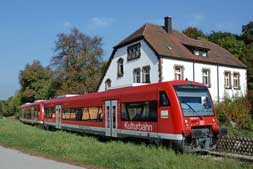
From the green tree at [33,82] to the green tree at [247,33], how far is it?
3822cm

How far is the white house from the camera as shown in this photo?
36.1 meters

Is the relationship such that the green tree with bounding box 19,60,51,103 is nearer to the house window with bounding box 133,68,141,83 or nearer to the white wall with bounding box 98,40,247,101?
A: the white wall with bounding box 98,40,247,101

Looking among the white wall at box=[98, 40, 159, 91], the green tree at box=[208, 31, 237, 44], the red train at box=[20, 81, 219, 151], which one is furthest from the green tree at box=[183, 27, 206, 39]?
the red train at box=[20, 81, 219, 151]

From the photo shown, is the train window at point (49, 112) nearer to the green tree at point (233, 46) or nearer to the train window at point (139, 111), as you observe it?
the train window at point (139, 111)

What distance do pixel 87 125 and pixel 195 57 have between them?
19.3m

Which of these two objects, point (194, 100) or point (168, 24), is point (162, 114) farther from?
point (168, 24)

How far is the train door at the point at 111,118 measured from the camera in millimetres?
19375

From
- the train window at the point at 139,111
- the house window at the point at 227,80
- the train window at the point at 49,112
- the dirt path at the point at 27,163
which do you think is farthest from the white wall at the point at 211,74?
the dirt path at the point at 27,163

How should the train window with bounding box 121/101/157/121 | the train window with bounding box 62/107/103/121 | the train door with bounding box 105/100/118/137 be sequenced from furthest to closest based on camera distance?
the train window with bounding box 62/107/103/121 < the train door with bounding box 105/100/118/137 < the train window with bounding box 121/101/157/121

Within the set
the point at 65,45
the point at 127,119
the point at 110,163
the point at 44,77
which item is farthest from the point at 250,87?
the point at 44,77

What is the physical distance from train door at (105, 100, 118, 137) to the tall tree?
36.0 meters

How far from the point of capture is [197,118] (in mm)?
14789

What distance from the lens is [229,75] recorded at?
4253cm

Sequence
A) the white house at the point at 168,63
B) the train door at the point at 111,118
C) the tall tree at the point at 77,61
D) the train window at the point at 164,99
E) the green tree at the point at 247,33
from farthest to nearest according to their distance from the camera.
Result: the green tree at the point at 247,33 → the tall tree at the point at 77,61 → the white house at the point at 168,63 → the train door at the point at 111,118 → the train window at the point at 164,99
